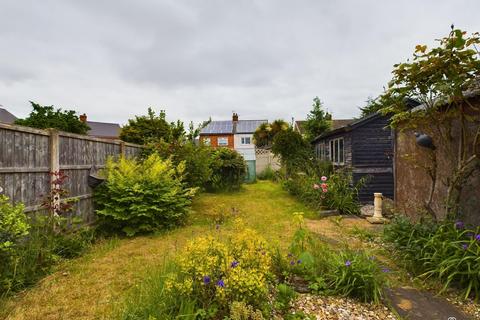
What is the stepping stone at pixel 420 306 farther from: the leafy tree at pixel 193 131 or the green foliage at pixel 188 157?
the leafy tree at pixel 193 131

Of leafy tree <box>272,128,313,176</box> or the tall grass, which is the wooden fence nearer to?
the tall grass

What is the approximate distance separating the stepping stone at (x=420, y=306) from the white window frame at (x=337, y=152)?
6832 millimetres

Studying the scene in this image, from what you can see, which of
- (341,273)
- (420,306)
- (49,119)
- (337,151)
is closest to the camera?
(420,306)

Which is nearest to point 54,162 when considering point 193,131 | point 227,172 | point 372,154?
point 193,131

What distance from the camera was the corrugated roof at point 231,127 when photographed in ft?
107

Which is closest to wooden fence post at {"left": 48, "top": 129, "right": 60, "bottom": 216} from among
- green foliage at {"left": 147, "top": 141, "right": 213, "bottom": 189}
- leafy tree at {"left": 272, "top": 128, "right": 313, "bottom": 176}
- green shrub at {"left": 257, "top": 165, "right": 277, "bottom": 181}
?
green foliage at {"left": 147, "top": 141, "right": 213, "bottom": 189}

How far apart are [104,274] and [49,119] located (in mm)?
9808

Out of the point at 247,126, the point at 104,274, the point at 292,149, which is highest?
the point at 247,126

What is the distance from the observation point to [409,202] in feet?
17.8

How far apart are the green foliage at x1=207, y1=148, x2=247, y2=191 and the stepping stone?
348 inches

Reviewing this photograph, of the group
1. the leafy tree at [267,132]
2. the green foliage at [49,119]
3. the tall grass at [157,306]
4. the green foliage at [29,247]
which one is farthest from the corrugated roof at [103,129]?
the tall grass at [157,306]

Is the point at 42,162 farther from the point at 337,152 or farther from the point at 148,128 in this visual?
the point at 337,152

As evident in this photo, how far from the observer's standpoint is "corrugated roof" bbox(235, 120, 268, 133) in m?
32.8

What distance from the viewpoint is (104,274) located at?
3.27 metres
